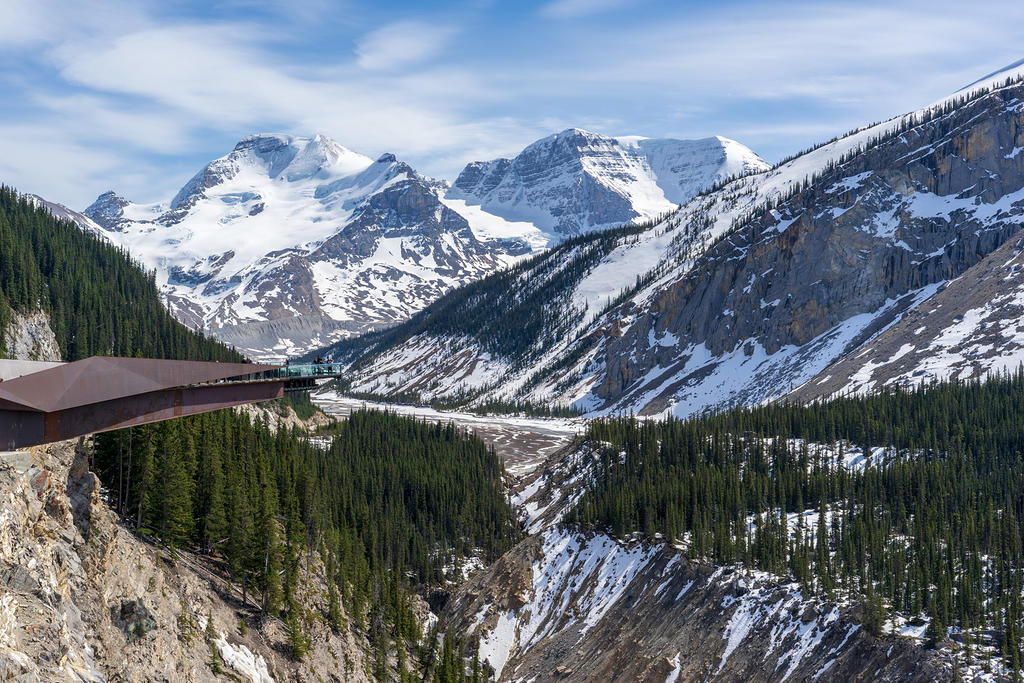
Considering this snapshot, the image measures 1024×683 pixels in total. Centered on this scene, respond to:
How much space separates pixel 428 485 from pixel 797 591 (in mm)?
72053

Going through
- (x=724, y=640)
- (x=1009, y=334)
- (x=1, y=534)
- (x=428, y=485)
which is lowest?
(x=724, y=640)

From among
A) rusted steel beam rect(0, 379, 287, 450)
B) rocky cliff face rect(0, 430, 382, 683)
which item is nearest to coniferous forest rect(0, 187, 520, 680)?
rocky cliff face rect(0, 430, 382, 683)

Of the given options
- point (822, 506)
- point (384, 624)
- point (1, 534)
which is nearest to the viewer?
point (1, 534)

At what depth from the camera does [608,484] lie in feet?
479

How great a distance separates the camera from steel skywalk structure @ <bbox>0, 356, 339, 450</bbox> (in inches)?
1684

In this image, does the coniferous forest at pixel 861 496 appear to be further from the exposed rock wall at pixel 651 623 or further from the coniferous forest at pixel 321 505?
the coniferous forest at pixel 321 505

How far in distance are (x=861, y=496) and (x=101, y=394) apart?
102 m

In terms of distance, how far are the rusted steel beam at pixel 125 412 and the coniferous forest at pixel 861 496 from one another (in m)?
64.1

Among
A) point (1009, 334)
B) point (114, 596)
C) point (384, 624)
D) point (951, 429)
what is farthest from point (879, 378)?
point (114, 596)

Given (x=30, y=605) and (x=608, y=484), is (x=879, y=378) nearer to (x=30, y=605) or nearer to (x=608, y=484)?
(x=608, y=484)

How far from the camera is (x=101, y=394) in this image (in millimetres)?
45344

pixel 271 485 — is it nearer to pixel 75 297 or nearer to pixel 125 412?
pixel 125 412

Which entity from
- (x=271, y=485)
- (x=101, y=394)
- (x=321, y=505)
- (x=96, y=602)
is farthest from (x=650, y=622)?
(x=101, y=394)

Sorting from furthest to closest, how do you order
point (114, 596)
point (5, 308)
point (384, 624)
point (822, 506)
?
1. point (5, 308)
2. point (822, 506)
3. point (384, 624)
4. point (114, 596)
